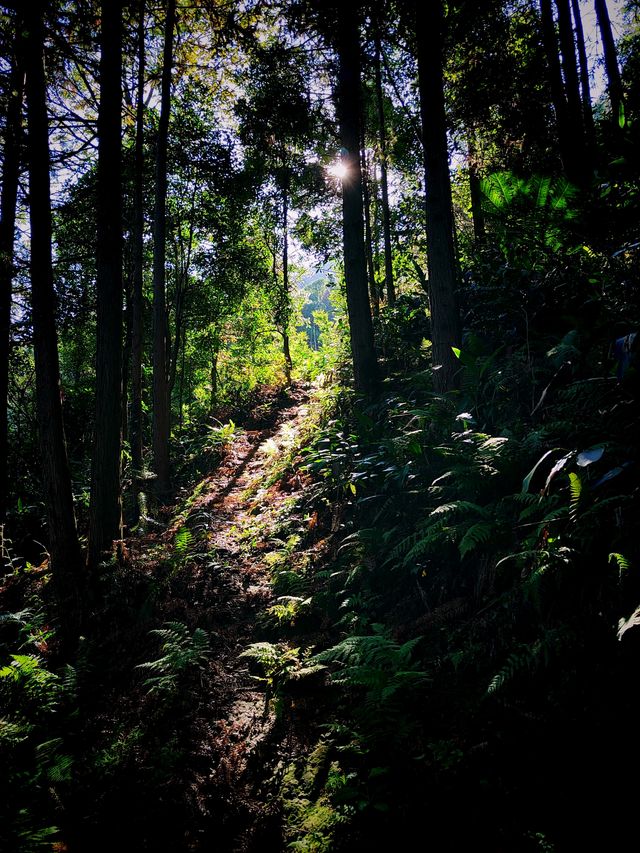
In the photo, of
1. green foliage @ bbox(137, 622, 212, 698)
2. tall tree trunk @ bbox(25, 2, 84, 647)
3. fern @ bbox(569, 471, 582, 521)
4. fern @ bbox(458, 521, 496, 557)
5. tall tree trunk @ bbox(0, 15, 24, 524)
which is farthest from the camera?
tall tree trunk @ bbox(0, 15, 24, 524)

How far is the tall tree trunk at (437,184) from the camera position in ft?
19.3

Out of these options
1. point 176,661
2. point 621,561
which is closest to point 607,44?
point 621,561

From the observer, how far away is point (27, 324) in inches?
314

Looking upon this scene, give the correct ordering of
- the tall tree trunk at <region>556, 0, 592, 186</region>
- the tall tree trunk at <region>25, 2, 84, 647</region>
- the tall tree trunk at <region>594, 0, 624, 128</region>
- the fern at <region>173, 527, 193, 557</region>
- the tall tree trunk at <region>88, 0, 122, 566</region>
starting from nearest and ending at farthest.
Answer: the tall tree trunk at <region>25, 2, 84, 647</region> < the tall tree trunk at <region>88, 0, 122, 566</region> < the fern at <region>173, 527, 193, 557</region> < the tall tree trunk at <region>556, 0, 592, 186</region> < the tall tree trunk at <region>594, 0, 624, 128</region>

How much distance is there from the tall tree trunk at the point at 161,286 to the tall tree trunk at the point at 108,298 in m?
3.35

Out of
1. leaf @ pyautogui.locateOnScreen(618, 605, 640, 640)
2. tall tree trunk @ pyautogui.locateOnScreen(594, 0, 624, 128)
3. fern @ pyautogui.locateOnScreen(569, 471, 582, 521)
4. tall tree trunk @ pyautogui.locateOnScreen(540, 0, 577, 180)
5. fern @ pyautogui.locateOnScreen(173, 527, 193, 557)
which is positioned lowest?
leaf @ pyautogui.locateOnScreen(618, 605, 640, 640)

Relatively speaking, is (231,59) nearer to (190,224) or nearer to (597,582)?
(190,224)

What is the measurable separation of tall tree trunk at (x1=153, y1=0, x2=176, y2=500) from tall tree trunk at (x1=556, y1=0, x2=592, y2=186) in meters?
7.98

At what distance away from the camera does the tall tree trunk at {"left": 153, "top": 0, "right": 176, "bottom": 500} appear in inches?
365

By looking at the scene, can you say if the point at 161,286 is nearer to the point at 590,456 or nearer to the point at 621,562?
the point at 590,456

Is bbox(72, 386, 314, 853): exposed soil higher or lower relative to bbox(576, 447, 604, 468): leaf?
lower

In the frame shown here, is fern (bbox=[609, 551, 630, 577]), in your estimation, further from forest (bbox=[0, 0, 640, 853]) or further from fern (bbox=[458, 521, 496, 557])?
fern (bbox=[458, 521, 496, 557])

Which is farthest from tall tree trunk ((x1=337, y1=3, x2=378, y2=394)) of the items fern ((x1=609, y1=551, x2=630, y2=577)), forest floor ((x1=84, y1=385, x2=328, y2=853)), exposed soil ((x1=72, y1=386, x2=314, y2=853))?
fern ((x1=609, y1=551, x2=630, y2=577))

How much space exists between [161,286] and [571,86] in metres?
10.3
